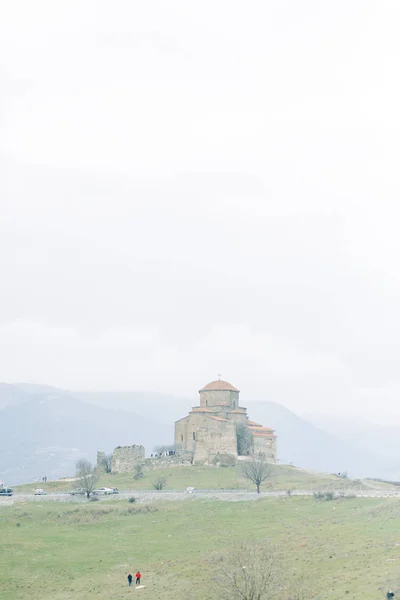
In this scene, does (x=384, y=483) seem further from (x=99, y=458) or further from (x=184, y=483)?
(x=99, y=458)

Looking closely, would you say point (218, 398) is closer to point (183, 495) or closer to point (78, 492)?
point (78, 492)

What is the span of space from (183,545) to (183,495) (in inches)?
837

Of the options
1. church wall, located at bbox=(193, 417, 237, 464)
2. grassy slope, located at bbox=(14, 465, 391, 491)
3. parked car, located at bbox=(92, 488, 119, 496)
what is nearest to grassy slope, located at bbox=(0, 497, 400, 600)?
parked car, located at bbox=(92, 488, 119, 496)

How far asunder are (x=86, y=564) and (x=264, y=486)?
36.6m

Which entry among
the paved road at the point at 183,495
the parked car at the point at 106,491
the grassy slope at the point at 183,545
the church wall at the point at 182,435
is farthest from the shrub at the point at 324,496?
the church wall at the point at 182,435

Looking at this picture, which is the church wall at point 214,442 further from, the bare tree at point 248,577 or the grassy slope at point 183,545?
the bare tree at point 248,577

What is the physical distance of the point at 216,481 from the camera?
95.9 meters

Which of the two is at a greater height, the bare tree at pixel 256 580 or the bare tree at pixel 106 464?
Answer: the bare tree at pixel 106 464

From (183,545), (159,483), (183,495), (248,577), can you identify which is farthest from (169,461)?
(248,577)

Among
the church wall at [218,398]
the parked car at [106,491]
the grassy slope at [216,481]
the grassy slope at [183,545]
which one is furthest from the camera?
the church wall at [218,398]

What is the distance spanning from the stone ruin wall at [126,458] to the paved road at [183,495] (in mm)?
21890

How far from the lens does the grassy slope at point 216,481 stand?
3642 inches

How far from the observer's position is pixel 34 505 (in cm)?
8231

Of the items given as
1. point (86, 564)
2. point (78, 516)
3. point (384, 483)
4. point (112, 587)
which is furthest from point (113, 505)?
point (384, 483)
